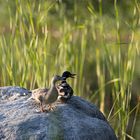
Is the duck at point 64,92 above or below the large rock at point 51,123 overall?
above

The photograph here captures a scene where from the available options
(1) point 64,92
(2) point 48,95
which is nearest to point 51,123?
(2) point 48,95

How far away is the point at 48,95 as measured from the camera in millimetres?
4723

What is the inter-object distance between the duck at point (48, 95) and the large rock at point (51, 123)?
0.08 m

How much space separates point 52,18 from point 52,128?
1625cm

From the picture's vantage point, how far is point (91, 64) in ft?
55.5

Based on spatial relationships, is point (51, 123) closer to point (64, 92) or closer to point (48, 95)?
point (48, 95)

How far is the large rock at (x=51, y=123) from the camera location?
4566 millimetres

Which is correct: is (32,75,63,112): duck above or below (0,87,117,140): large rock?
above

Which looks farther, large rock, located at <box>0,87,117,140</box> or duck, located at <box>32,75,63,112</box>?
duck, located at <box>32,75,63,112</box>

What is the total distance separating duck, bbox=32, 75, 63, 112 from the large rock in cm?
8

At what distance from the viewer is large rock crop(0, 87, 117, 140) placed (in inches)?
180

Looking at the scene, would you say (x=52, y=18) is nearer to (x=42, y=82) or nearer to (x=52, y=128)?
(x=42, y=82)

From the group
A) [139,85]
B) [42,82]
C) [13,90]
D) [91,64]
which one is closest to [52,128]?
[13,90]

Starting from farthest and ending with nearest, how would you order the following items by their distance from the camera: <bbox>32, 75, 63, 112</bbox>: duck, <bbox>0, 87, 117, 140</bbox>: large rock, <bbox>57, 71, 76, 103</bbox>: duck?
<bbox>57, 71, 76, 103</bbox>: duck < <bbox>32, 75, 63, 112</bbox>: duck < <bbox>0, 87, 117, 140</bbox>: large rock
